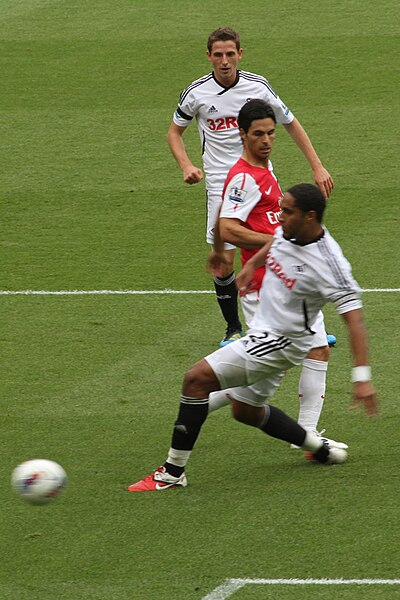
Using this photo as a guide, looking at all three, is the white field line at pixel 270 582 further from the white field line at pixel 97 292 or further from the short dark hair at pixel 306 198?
the white field line at pixel 97 292

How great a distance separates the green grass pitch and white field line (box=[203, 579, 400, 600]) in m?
0.05

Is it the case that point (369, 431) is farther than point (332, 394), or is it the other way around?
point (332, 394)

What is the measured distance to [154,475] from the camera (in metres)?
7.56

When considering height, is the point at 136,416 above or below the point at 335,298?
below

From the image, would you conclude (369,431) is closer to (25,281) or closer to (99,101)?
(25,281)

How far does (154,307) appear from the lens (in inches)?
443

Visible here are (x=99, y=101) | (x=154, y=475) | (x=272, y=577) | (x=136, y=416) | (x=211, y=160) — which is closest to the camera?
(x=272, y=577)

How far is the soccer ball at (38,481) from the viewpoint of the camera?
6949mm

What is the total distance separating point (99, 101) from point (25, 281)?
6.46 meters

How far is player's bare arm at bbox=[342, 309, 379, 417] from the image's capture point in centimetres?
646

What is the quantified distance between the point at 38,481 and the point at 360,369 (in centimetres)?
188

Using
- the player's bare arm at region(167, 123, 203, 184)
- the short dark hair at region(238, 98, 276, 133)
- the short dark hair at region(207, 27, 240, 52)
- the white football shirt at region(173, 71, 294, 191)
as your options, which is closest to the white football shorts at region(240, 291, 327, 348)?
the short dark hair at region(238, 98, 276, 133)

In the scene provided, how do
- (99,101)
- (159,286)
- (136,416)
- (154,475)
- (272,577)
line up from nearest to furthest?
1. (272,577)
2. (154,475)
3. (136,416)
4. (159,286)
5. (99,101)

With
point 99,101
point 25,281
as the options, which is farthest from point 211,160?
point 99,101
